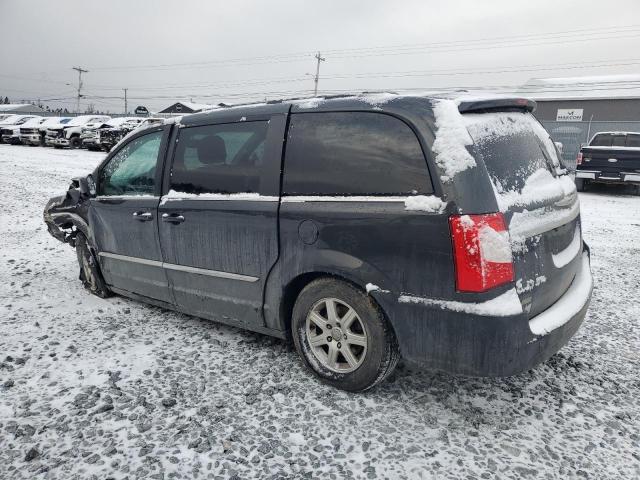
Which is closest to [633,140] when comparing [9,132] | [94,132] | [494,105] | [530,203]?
[494,105]

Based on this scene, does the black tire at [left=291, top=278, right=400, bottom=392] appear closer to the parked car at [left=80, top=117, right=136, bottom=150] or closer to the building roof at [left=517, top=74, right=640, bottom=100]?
the parked car at [left=80, top=117, right=136, bottom=150]

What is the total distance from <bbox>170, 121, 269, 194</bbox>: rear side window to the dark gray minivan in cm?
1

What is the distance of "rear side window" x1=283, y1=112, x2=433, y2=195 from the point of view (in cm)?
249

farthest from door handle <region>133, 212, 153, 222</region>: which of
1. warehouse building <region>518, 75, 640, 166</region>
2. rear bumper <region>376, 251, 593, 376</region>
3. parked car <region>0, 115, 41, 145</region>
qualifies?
parked car <region>0, 115, 41, 145</region>

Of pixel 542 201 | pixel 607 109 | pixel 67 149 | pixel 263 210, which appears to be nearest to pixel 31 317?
pixel 263 210

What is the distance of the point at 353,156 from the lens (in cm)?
269

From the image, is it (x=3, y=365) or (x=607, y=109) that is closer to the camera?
(x=3, y=365)

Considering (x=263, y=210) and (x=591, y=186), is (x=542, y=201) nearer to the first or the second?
(x=263, y=210)

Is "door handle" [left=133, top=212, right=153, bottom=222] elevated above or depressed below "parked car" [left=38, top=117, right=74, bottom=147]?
below

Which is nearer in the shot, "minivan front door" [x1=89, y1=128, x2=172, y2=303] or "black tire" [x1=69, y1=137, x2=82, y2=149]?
"minivan front door" [x1=89, y1=128, x2=172, y2=303]

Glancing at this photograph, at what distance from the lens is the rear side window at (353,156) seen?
249 cm

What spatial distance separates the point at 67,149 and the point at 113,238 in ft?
84.5

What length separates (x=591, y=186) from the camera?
15.0 meters

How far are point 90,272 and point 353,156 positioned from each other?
3.24 m
